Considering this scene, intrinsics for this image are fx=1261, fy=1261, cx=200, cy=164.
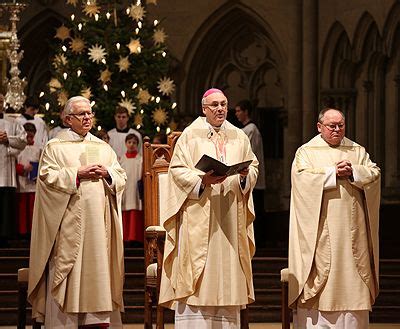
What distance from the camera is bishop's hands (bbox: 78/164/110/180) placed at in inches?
377

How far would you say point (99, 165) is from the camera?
31.6 feet

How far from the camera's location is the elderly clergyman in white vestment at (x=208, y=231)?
9.29 meters

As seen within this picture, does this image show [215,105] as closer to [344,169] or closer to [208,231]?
[208,231]

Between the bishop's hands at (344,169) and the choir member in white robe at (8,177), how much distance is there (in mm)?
4582

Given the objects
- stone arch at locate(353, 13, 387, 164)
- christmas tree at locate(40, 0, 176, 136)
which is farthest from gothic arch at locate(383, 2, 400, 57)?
christmas tree at locate(40, 0, 176, 136)

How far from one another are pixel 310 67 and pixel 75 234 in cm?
961

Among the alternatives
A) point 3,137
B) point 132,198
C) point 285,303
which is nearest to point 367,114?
point 132,198

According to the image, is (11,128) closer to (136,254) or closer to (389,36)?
(136,254)

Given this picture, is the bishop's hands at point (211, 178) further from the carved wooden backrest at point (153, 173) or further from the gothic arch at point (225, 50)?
the gothic arch at point (225, 50)

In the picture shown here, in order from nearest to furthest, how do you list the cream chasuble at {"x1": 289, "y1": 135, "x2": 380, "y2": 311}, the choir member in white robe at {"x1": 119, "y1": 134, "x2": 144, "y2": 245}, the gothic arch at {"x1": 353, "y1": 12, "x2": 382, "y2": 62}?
the cream chasuble at {"x1": 289, "y1": 135, "x2": 380, "y2": 311} → the choir member in white robe at {"x1": 119, "y1": 134, "x2": 144, "y2": 245} → the gothic arch at {"x1": 353, "y1": 12, "x2": 382, "y2": 62}

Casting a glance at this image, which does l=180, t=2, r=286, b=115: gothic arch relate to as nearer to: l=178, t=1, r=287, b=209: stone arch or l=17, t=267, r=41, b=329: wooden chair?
l=178, t=1, r=287, b=209: stone arch

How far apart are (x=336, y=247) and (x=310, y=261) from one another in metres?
0.23

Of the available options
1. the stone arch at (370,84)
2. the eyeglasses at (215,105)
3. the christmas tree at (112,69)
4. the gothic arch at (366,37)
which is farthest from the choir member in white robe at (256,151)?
the eyeglasses at (215,105)

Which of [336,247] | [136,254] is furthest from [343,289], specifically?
[136,254]
